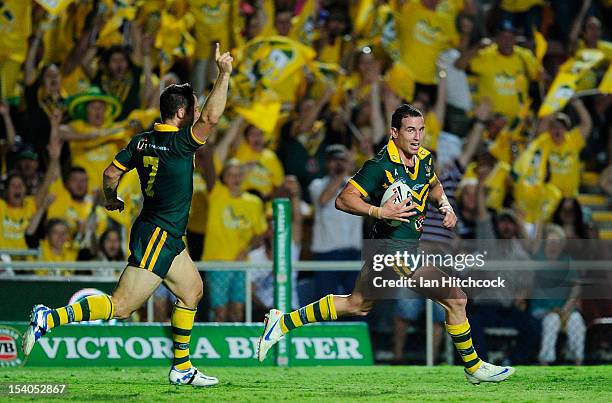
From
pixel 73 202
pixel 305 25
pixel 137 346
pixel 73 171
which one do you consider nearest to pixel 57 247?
pixel 73 202

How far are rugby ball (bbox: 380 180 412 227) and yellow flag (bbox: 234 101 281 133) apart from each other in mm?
4591

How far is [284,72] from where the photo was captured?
13664 mm

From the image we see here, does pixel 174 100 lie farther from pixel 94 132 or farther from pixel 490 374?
pixel 94 132

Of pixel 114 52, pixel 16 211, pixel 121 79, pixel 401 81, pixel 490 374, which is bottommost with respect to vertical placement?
pixel 490 374

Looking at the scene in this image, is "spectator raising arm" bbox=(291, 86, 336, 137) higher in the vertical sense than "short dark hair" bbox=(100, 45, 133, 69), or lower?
lower

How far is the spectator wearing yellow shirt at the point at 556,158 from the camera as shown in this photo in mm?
14117

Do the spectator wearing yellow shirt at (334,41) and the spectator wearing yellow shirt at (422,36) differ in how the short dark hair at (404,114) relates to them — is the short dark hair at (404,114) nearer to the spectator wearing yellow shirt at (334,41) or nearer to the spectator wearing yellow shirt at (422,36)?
the spectator wearing yellow shirt at (422,36)

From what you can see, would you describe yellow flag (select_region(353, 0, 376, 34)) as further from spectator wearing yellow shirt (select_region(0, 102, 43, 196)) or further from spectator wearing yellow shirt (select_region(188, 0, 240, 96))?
spectator wearing yellow shirt (select_region(0, 102, 43, 196))

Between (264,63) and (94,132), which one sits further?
(264,63)

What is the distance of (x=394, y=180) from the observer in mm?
8961

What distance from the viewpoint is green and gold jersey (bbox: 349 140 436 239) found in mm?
8930

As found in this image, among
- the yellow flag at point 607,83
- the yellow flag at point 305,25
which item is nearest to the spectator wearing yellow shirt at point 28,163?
the yellow flag at point 305,25

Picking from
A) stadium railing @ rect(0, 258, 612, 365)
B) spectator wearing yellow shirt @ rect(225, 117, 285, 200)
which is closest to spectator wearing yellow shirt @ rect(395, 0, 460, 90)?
spectator wearing yellow shirt @ rect(225, 117, 285, 200)

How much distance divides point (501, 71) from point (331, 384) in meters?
6.20
